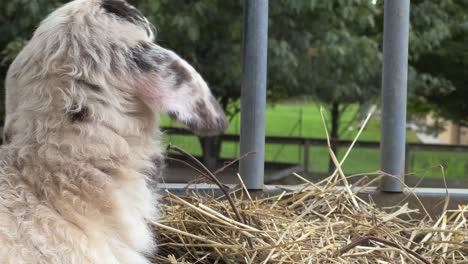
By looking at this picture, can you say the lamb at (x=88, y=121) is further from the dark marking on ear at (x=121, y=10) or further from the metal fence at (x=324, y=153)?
the metal fence at (x=324, y=153)

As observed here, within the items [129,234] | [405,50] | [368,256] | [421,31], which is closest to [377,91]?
[421,31]

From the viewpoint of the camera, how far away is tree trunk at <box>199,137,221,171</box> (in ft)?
30.1

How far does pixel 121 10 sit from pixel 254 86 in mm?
1289

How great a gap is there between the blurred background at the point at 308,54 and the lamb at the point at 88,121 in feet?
12.2

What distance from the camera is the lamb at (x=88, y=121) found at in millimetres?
2207

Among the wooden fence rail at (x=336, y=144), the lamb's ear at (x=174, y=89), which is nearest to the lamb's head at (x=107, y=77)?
the lamb's ear at (x=174, y=89)

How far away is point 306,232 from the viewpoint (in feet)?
Answer: 9.62

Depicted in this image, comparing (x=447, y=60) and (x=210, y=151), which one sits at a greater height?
(x=447, y=60)

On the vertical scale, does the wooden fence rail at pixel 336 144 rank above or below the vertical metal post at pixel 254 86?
below

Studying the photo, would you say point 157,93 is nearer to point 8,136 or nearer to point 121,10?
point 121,10

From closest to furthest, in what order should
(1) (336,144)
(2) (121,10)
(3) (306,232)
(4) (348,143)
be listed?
(2) (121,10), (3) (306,232), (4) (348,143), (1) (336,144)

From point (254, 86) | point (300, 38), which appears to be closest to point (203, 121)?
point (254, 86)

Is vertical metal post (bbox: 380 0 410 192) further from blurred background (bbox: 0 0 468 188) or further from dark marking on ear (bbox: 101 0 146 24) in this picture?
blurred background (bbox: 0 0 468 188)

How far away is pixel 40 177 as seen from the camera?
2.23 m
